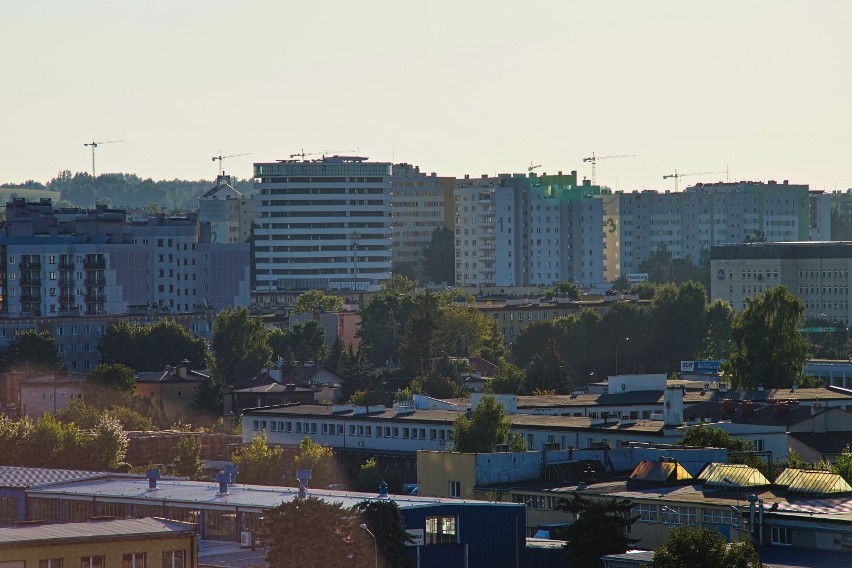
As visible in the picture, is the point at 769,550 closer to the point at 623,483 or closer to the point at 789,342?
the point at 623,483

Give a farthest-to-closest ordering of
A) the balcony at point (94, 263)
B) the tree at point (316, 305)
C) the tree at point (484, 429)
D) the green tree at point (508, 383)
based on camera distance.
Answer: the tree at point (316, 305), the balcony at point (94, 263), the green tree at point (508, 383), the tree at point (484, 429)

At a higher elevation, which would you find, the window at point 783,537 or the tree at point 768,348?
the tree at point 768,348

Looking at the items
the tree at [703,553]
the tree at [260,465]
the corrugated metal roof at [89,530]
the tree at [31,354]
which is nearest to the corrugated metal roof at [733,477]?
the tree at [703,553]

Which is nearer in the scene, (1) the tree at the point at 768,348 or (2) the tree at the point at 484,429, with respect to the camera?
(2) the tree at the point at 484,429

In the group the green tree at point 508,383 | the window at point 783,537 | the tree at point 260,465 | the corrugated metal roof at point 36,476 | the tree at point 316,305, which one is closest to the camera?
the window at point 783,537

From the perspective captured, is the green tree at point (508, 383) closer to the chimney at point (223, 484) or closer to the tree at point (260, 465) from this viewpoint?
the tree at point (260, 465)

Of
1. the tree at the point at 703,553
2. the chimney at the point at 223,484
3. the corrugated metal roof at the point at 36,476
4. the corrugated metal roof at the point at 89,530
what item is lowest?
the tree at the point at 703,553

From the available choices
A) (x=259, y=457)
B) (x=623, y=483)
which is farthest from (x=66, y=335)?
(x=623, y=483)
